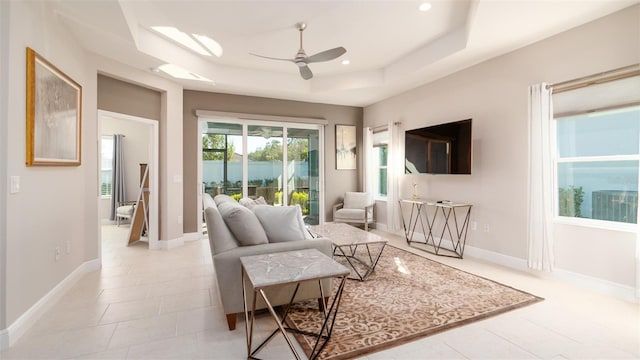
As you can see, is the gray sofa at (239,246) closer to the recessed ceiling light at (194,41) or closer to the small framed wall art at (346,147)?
the recessed ceiling light at (194,41)

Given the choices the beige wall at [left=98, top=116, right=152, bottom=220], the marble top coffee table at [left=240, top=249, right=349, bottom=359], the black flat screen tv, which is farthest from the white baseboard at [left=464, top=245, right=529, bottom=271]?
the beige wall at [left=98, top=116, right=152, bottom=220]

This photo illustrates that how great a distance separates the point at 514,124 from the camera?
3.76 m

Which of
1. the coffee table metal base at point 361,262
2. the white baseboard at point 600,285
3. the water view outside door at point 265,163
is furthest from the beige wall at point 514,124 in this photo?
the water view outside door at point 265,163

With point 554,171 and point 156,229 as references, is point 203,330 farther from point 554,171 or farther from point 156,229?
point 554,171

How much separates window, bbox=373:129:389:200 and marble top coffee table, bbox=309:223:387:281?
205 cm

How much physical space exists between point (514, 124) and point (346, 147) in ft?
11.5

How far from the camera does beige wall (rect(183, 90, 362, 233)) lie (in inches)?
212

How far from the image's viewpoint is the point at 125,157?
754 centimetres

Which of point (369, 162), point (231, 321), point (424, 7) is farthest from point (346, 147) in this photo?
point (231, 321)

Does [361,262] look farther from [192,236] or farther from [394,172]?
[192,236]

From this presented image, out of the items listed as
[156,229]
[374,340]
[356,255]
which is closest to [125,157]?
[156,229]

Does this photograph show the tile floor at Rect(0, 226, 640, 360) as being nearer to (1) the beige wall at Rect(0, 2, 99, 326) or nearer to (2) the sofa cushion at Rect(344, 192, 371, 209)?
(1) the beige wall at Rect(0, 2, 99, 326)

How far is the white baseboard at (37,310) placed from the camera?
212 centimetres

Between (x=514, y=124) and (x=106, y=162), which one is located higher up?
(x=514, y=124)
